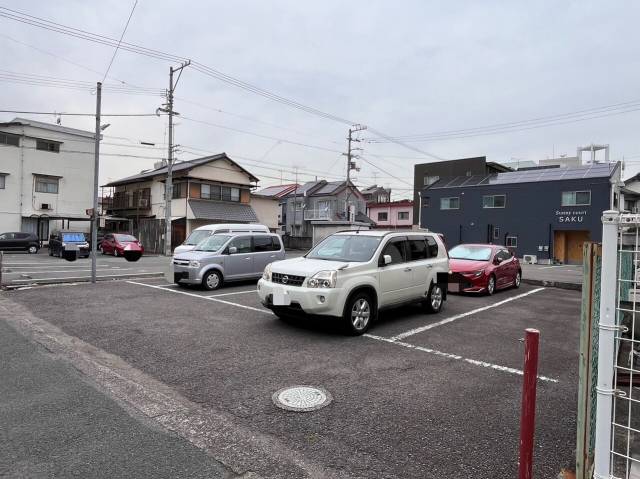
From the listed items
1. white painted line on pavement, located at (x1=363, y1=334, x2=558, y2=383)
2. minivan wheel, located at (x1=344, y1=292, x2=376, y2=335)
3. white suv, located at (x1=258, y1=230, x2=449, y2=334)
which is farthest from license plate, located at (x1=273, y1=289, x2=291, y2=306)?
white painted line on pavement, located at (x1=363, y1=334, x2=558, y2=383)

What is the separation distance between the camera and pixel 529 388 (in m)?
2.41

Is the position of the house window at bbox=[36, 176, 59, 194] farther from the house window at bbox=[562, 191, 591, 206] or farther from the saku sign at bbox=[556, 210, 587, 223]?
the house window at bbox=[562, 191, 591, 206]

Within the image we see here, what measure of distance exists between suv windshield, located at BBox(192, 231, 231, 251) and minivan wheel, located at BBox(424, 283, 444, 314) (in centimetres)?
626

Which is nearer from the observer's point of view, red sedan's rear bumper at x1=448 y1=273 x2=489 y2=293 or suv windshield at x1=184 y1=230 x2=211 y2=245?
red sedan's rear bumper at x1=448 y1=273 x2=489 y2=293

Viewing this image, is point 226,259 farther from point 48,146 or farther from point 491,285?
point 48,146

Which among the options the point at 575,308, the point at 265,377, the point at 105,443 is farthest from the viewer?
the point at 575,308

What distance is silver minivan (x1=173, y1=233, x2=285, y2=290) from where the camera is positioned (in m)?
11.2

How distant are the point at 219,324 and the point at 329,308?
2254mm

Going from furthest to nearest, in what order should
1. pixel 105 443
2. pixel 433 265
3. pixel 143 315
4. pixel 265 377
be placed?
1. pixel 433 265
2. pixel 143 315
3. pixel 265 377
4. pixel 105 443

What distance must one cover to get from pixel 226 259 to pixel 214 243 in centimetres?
83

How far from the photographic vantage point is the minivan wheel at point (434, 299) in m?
8.40

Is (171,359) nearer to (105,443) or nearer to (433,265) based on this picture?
(105,443)

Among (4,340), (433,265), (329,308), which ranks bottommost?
(4,340)

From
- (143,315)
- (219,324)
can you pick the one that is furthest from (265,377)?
(143,315)
